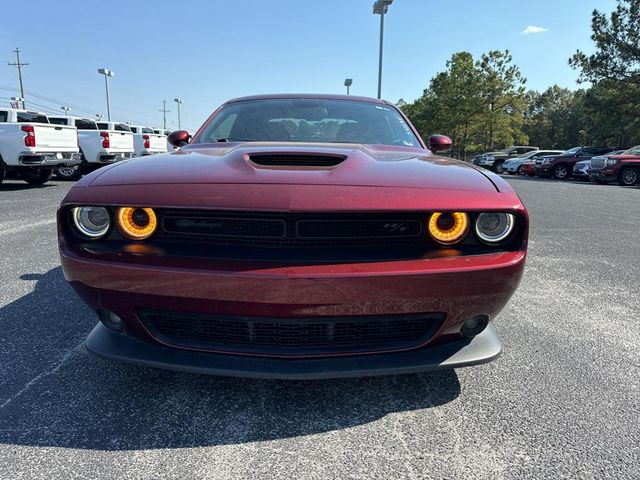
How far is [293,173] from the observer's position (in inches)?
64.7

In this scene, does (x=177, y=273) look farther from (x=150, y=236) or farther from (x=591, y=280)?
(x=591, y=280)

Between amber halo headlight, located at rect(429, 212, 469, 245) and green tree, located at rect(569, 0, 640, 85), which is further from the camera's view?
green tree, located at rect(569, 0, 640, 85)

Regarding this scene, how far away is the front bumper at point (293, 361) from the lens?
60.9 inches

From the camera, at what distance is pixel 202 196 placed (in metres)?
1.54

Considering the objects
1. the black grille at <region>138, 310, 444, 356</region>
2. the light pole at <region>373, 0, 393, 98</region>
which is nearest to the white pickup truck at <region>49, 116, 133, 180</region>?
the light pole at <region>373, 0, 393, 98</region>

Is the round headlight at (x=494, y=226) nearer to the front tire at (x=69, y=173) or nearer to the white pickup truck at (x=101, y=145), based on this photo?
the white pickup truck at (x=101, y=145)

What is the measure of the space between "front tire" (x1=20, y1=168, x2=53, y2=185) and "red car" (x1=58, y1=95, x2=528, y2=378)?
428 inches

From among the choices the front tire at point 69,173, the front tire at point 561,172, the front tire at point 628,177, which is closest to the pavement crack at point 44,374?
the front tire at point 69,173

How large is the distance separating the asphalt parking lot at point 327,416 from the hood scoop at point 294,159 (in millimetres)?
996

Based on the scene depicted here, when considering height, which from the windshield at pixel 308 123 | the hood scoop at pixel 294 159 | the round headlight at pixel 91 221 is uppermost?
the windshield at pixel 308 123

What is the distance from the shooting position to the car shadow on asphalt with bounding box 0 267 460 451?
5.30 ft

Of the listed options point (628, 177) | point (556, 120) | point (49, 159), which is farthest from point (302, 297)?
point (556, 120)

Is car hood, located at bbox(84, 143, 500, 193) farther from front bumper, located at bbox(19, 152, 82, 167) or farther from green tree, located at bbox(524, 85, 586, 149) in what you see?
green tree, located at bbox(524, 85, 586, 149)

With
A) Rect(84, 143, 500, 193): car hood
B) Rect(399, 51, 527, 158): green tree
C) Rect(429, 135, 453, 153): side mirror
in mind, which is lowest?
Rect(84, 143, 500, 193): car hood
